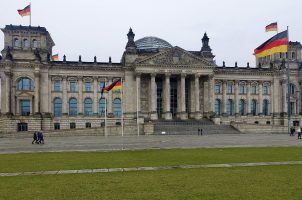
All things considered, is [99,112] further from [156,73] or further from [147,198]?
[147,198]

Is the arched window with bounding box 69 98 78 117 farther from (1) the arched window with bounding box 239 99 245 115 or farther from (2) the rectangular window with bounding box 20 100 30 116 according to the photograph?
(1) the arched window with bounding box 239 99 245 115

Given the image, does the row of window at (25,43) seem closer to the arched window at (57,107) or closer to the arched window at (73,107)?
the arched window at (57,107)

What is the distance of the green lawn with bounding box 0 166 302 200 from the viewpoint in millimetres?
11414

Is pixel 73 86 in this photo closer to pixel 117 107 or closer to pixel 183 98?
pixel 117 107

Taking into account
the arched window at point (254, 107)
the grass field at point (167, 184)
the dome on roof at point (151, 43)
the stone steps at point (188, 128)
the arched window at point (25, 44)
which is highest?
the dome on roof at point (151, 43)

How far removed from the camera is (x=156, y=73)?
262 feet

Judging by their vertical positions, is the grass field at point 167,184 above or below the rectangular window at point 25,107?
below

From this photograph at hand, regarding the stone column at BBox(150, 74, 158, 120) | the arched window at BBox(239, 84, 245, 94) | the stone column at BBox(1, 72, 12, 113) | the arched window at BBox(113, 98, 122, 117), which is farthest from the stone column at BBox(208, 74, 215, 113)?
the stone column at BBox(1, 72, 12, 113)

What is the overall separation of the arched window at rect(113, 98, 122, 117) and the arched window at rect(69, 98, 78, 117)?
894 cm

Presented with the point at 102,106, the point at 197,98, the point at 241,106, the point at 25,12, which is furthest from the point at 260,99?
the point at 25,12

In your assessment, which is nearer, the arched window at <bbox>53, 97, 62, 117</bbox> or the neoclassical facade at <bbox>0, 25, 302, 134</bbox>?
→ the neoclassical facade at <bbox>0, 25, 302, 134</bbox>

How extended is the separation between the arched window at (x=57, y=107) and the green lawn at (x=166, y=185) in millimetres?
67056

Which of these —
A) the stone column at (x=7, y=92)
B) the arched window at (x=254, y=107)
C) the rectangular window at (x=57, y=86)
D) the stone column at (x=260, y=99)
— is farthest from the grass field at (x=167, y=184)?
the stone column at (x=260, y=99)

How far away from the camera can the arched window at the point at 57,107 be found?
8062cm
